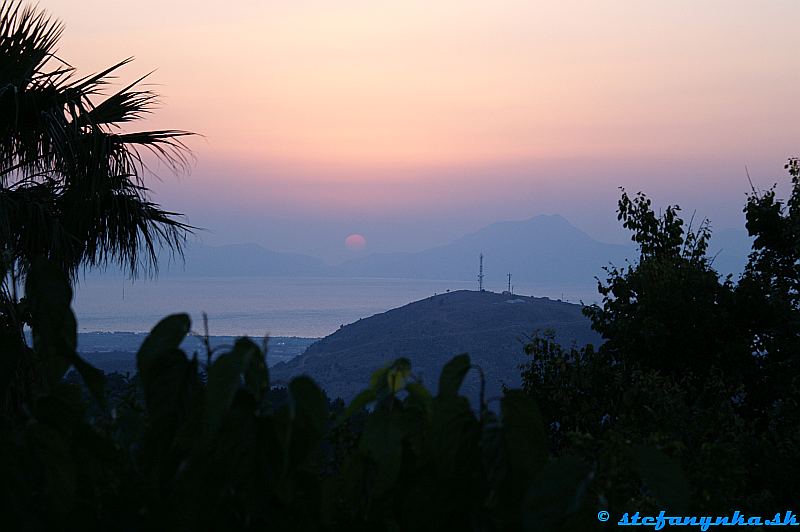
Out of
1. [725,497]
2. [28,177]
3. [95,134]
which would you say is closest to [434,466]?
[725,497]

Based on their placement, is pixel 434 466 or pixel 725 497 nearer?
pixel 434 466

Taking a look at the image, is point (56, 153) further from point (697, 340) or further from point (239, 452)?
point (697, 340)

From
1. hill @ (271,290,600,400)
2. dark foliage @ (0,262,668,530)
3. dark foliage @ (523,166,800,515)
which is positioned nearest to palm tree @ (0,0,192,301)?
dark foliage @ (0,262,668,530)

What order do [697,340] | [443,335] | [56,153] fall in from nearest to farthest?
[56,153] → [697,340] → [443,335]

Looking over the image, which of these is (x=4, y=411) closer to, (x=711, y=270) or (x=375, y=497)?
(x=375, y=497)

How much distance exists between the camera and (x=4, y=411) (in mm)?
1268

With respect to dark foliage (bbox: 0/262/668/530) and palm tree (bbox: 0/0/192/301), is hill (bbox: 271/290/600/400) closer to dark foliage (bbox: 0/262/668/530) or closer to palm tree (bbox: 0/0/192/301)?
palm tree (bbox: 0/0/192/301)

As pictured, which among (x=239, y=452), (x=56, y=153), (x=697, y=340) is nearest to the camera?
(x=239, y=452)

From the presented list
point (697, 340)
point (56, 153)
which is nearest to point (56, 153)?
point (56, 153)

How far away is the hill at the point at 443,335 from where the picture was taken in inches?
4380

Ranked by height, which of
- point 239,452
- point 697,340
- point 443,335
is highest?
point 239,452

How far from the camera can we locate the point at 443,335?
421 ft

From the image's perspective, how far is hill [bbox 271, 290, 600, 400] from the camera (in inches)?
4380

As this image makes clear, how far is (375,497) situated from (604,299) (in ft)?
65.7
